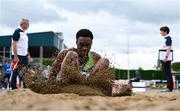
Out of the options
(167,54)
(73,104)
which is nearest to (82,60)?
(73,104)

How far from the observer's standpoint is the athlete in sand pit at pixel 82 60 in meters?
6.02

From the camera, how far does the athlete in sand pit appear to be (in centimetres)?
602

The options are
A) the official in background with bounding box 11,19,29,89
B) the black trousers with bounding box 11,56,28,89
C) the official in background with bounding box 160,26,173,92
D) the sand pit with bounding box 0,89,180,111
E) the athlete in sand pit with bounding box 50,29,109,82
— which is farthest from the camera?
the official in background with bounding box 160,26,173,92

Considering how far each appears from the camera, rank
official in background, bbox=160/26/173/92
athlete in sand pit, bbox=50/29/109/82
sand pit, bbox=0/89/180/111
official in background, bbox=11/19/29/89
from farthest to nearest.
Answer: official in background, bbox=160/26/173/92 < official in background, bbox=11/19/29/89 < athlete in sand pit, bbox=50/29/109/82 < sand pit, bbox=0/89/180/111

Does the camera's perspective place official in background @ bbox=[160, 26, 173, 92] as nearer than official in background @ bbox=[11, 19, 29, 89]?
No

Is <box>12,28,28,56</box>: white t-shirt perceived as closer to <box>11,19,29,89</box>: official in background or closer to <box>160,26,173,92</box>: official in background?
<box>11,19,29,89</box>: official in background

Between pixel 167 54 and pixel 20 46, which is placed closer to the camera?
pixel 20 46

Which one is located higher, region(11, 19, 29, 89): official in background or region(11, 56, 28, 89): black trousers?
region(11, 19, 29, 89): official in background

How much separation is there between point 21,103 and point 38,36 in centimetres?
4471

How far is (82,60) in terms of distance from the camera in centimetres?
659

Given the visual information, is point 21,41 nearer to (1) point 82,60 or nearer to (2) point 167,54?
(2) point 167,54

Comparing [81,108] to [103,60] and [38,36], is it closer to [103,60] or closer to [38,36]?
[103,60]

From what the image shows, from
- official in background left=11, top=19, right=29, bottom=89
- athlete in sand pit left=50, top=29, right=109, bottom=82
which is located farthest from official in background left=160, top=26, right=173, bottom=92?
athlete in sand pit left=50, top=29, right=109, bottom=82

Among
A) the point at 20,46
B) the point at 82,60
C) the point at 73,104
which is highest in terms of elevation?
the point at 20,46
